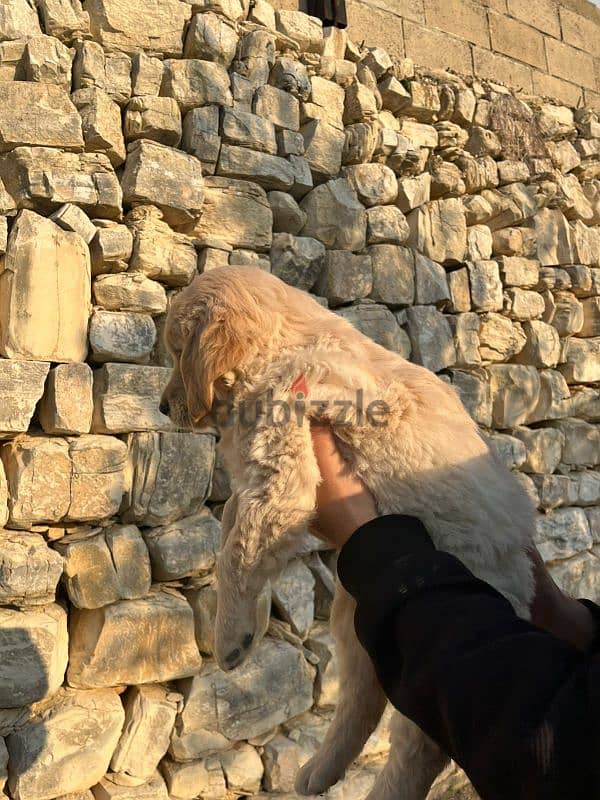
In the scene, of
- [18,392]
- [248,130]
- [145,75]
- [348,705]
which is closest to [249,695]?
[348,705]

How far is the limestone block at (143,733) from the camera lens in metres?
2.78

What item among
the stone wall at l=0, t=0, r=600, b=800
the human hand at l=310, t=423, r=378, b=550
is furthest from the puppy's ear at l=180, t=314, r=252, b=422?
the stone wall at l=0, t=0, r=600, b=800

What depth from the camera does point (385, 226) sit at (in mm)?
3959

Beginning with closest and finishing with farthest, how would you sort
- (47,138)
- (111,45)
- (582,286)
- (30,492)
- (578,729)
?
(578,729) < (30,492) < (47,138) < (111,45) < (582,286)

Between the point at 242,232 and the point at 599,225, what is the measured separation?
353 centimetres

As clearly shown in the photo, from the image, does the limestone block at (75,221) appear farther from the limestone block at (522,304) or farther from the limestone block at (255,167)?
the limestone block at (522,304)

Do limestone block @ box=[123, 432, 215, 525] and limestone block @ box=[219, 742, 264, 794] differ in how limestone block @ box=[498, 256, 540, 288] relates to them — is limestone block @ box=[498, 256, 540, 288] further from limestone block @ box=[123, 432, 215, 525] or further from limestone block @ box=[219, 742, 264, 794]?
limestone block @ box=[219, 742, 264, 794]

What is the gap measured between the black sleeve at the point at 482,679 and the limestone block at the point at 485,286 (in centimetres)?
345

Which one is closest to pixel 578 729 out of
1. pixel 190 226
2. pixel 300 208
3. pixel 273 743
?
pixel 273 743

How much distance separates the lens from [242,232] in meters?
3.41

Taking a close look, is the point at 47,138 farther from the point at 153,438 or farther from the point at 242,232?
the point at 153,438

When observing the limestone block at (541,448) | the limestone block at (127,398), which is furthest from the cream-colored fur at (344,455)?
the limestone block at (541,448)

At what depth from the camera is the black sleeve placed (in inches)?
32.1

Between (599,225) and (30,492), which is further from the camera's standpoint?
(599,225)
